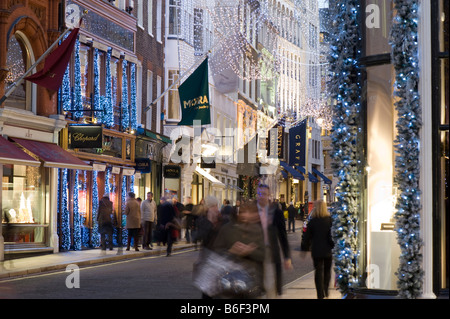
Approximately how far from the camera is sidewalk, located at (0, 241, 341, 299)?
1709 cm

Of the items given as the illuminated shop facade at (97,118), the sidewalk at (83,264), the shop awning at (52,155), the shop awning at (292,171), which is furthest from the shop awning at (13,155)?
the shop awning at (292,171)

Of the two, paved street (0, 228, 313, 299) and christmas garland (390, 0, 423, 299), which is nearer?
christmas garland (390, 0, 423, 299)

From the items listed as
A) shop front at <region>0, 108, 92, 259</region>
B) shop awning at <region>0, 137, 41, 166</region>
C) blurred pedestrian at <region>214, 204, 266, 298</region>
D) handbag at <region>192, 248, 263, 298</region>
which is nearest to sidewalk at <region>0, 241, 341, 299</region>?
shop front at <region>0, 108, 92, 259</region>

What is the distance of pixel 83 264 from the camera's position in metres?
25.0

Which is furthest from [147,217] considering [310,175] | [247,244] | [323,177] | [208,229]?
[323,177]

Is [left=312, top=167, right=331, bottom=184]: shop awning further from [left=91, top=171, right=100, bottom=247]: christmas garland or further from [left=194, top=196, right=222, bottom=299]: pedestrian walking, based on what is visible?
[left=194, top=196, right=222, bottom=299]: pedestrian walking

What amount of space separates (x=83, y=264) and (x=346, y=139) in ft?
41.1

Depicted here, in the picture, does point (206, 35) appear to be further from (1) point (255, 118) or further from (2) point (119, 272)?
(2) point (119, 272)

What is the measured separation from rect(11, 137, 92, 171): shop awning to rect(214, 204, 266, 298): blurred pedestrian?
18.4 m

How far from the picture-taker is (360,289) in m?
14.1

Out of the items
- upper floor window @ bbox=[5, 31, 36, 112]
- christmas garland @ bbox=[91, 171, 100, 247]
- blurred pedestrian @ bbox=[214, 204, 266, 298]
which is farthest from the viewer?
christmas garland @ bbox=[91, 171, 100, 247]

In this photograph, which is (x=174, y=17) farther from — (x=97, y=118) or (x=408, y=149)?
(x=408, y=149)

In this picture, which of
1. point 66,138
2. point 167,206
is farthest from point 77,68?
point 167,206

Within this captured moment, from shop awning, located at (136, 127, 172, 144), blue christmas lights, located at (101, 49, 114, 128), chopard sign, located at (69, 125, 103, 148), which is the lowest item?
chopard sign, located at (69, 125, 103, 148)
